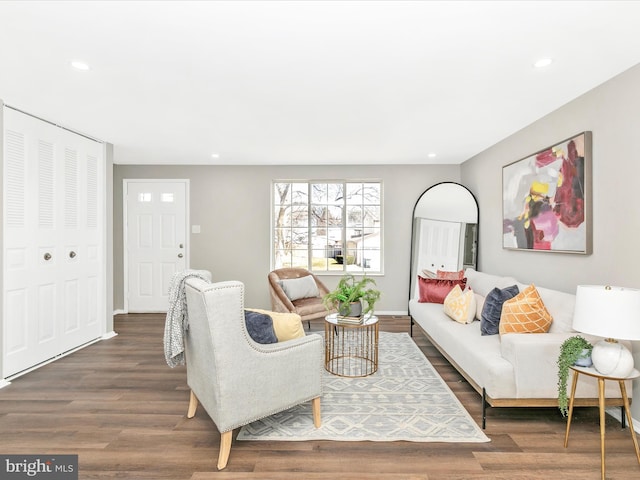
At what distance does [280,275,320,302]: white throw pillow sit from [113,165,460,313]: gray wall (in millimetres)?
710

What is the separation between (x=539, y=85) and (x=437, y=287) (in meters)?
2.21

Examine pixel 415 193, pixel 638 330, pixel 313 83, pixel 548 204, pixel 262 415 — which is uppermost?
pixel 313 83

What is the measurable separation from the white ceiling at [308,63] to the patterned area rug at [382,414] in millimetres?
2326

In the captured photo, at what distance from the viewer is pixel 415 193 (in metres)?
5.02

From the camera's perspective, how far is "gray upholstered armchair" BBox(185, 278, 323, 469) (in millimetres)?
1713

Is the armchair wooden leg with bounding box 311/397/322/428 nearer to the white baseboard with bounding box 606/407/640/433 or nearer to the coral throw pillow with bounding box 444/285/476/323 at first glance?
the coral throw pillow with bounding box 444/285/476/323

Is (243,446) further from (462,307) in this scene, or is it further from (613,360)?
(462,307)

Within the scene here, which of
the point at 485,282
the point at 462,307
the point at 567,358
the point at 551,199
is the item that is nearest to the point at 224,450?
the point at 567,358

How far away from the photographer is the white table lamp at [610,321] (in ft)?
5.35

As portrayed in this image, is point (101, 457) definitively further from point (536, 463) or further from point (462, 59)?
point (462, 59)

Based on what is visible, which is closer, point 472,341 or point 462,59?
point 462,59

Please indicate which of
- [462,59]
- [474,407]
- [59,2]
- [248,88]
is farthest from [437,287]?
[59,2]

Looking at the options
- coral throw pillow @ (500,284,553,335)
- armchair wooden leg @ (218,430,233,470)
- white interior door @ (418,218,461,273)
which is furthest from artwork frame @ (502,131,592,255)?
armchair wooden leg @ (218,430,233,470)

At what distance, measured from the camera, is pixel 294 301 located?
4246mm
